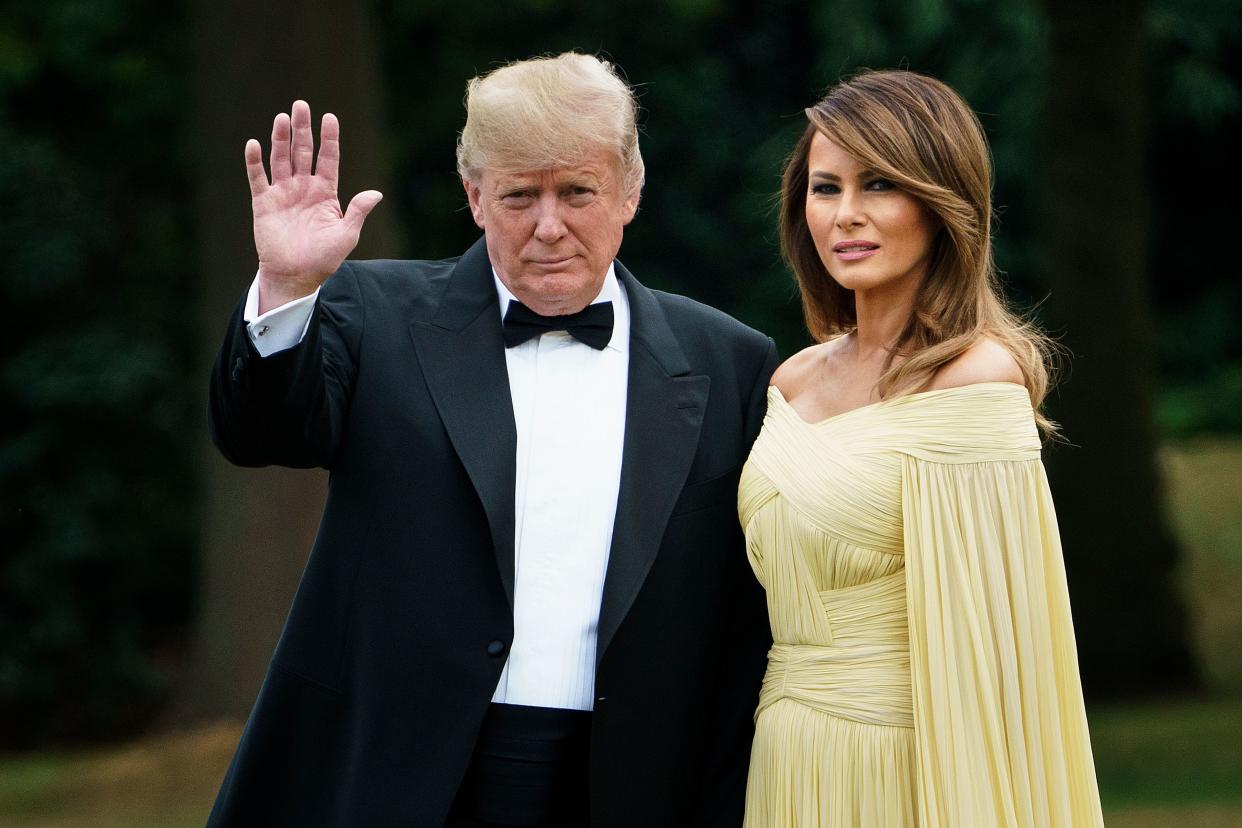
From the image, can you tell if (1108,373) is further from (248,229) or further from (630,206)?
(630,206)

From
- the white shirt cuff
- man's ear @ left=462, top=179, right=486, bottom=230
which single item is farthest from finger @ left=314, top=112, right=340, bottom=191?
man's ear @ left=462, top=179, right=486, bottom=230

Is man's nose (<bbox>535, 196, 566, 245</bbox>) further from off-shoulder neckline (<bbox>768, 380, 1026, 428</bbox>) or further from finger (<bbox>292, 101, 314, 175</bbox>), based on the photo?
off-shoulder neckline (<bbox>768, 380, 1026, 428</bbox>)

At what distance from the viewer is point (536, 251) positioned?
3.21 m

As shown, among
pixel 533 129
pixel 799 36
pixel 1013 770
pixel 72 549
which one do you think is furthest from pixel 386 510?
pixel 799 36

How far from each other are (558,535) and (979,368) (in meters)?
0.85

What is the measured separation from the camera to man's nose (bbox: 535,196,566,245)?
3170mm

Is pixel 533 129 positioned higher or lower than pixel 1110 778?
higher

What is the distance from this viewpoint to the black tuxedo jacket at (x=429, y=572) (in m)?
3.10

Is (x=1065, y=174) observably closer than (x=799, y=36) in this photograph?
Yes

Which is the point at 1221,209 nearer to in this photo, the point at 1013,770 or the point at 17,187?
the point at 17,187

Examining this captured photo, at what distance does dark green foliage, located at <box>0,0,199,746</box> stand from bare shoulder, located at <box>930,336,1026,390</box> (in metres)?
8.59

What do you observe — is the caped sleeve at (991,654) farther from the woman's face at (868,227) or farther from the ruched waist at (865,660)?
the woman's face at (868,227)

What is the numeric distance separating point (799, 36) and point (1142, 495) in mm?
6776

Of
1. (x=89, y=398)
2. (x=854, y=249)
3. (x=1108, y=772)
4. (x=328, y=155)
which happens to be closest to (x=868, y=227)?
(x=854, y=249)
